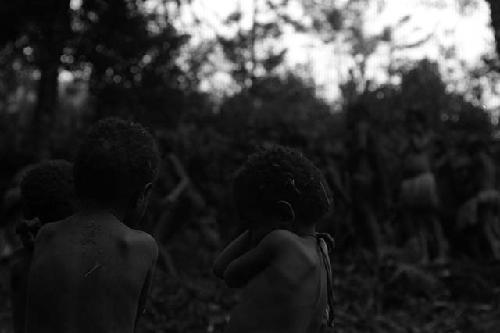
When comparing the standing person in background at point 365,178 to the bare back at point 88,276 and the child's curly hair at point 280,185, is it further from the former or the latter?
the bare back at point 88,276

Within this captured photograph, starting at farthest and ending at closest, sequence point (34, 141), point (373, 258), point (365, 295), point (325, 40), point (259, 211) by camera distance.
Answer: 1. point (325, 40)
2. point (34, 141)
3. point (373, 258)
4. point (365, 295)
5. point (259, 211)

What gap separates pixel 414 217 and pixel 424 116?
1505mm

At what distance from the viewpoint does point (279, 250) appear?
6.91 feet

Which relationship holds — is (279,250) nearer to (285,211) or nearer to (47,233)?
(285,211)

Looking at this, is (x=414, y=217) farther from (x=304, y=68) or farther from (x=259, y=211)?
(x=304, y=68)

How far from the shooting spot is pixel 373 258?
8.62 m

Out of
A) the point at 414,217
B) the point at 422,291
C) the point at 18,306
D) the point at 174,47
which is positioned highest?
the point at 174,47

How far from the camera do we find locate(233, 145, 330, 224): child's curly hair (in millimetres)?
2176

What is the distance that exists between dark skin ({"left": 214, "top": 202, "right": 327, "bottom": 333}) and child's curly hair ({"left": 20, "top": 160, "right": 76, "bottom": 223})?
761 mm

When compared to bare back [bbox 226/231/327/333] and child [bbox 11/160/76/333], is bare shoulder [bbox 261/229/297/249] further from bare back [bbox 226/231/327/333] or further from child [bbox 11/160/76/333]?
child [bbox 11/160/76/333]

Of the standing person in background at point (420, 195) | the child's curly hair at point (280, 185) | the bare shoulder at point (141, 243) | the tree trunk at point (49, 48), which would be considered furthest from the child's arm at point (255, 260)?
the tree trunk at point (49, 48)

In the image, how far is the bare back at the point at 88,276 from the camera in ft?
A: 6.57

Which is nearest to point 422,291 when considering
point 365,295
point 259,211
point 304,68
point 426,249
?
point 365,295

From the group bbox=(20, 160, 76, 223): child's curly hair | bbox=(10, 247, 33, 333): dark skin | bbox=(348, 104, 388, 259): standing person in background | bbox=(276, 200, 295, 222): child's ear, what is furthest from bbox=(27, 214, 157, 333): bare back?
bbox=(348, 104, 388, 259): standing person in background
